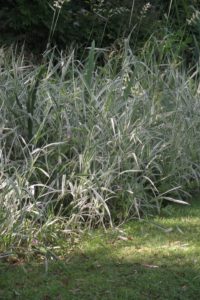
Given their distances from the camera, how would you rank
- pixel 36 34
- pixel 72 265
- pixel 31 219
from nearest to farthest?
pixel 72 265
pixel 31 219
pixel 36 34

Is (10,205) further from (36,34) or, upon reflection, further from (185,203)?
(36,34)

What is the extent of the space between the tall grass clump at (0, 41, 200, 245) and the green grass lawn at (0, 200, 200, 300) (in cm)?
20

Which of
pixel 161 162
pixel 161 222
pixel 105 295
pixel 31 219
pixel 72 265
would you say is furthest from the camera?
pixel 161 162

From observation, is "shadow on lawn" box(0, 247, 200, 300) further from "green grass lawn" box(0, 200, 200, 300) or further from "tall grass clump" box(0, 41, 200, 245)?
"tall grass clump" box(0, 41, 200, 245)

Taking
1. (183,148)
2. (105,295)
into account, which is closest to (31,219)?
(105,295)

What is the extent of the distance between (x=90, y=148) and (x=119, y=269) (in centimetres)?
122

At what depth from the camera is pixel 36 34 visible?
29.8 ft

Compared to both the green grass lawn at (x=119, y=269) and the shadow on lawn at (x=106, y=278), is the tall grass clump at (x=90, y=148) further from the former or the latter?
the shadow on lawn at (x=106, y=278)

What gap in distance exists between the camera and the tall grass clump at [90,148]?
5.21 m

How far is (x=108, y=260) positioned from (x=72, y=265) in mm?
270

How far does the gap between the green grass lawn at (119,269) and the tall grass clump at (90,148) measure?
0.67 ft

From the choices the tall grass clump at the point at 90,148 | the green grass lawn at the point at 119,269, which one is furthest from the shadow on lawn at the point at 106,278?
the tall grass clump at the point at 90,148

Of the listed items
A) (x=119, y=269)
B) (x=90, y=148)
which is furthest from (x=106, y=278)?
(x=90, y=148)

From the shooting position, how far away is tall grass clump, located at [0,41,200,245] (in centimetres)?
521
